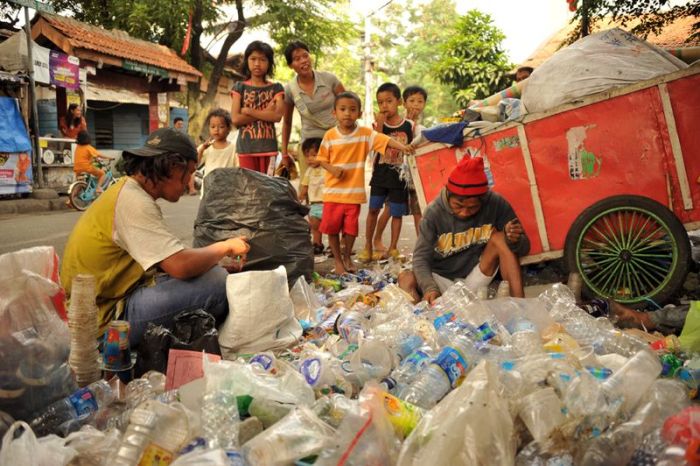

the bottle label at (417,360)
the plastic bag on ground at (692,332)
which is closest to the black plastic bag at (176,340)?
the bottle label at (417,360)

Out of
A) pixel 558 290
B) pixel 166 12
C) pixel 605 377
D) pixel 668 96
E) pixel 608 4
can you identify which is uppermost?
pixel 166 12

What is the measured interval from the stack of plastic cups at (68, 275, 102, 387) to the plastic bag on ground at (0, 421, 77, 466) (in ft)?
2.50

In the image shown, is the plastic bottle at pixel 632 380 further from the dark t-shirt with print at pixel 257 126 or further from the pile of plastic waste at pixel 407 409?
the dark t-shirt with print at pixel 257 126

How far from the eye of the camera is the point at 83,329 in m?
2.51

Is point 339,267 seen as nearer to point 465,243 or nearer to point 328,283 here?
point 328,283

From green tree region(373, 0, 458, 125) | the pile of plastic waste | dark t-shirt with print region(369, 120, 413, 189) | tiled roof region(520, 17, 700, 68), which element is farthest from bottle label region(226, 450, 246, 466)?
green tree region(373, 0, 458, 125)

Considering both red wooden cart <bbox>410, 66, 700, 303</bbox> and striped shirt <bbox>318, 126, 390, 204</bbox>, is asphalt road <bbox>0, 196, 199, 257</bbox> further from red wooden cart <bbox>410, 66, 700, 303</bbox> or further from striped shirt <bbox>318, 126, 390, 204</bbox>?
red wooden cart <bbox>410, 66, 700, 303</bbox>

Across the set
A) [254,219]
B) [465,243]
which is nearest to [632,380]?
[465,243]

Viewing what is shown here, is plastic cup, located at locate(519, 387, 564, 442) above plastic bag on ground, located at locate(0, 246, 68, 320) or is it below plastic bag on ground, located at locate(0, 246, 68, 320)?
below

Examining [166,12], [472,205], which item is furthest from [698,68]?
[166,12]

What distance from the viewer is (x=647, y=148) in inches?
142

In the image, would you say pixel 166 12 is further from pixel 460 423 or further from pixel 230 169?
pixel 460 423

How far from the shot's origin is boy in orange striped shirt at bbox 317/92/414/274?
5.09 metres

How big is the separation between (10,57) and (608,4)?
10.6 metres
